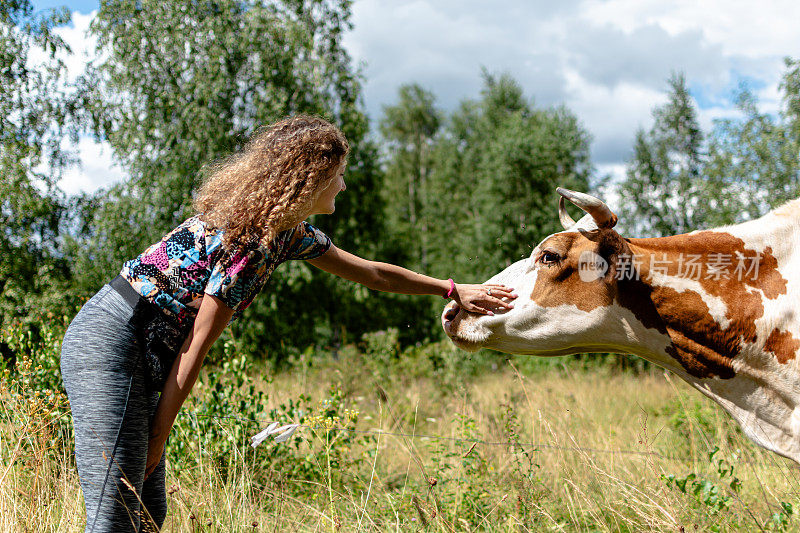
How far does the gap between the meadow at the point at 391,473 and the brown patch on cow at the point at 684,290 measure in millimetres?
585

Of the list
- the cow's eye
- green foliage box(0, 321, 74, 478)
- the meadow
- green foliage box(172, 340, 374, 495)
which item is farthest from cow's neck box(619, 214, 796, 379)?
green foliage box(0, 321, 74, 478)

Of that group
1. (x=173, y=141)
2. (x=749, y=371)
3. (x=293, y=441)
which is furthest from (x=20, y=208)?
(x=749, y=371)

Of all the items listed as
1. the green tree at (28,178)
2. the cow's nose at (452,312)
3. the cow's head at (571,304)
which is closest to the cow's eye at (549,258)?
the cow's head at (571,304)

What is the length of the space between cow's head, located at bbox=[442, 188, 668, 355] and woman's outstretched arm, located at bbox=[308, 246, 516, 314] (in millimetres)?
75

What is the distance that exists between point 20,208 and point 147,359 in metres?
10.9

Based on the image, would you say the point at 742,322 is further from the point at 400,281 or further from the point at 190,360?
the point at 190,360

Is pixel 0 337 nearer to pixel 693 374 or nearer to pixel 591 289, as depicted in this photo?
pixel 591 289

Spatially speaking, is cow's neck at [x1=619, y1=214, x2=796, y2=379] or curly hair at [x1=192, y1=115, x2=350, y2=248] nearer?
curly hair at [x1=192, y1=115, x2=350, y2=248]

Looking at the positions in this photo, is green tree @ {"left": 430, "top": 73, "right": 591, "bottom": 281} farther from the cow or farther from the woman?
the woman

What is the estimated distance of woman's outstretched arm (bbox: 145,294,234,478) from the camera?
1938mm

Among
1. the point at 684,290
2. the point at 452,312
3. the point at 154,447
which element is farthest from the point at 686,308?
the point at 154,447

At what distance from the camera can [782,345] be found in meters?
2.69

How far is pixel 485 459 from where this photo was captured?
183 inches

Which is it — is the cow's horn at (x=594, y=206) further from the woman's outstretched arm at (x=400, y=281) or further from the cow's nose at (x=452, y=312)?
the cow's nose at (x=452, y=312)
